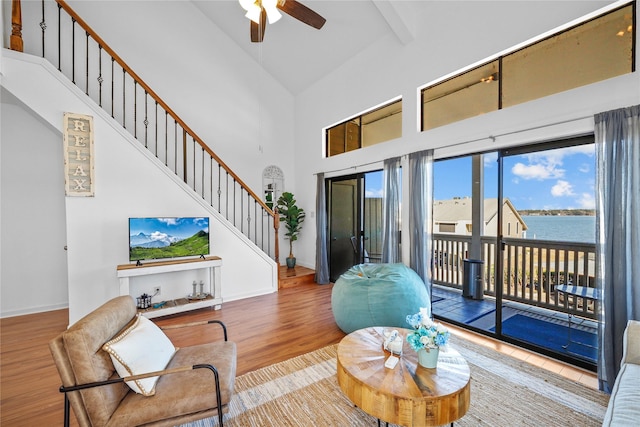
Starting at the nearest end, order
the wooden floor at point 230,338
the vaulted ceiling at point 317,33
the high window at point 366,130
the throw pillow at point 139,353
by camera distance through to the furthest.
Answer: the throw pillow at point 139,353
the wooden floor at point 230,338
the vaulted ceiling at point 317,33
the high window at point 366,130

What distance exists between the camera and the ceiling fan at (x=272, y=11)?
→ 278 centimetres

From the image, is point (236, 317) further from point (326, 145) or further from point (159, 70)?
point (159, 70)

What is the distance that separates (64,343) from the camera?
1.39 m

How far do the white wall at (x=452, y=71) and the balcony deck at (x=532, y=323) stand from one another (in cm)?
216

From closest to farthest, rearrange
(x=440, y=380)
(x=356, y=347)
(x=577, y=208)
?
(x=440, y=380) < (x=356, y=347) < (x=577, y=208)

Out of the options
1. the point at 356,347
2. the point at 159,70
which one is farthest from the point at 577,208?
the point at 159,70

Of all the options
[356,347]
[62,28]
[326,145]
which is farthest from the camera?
[326,145]

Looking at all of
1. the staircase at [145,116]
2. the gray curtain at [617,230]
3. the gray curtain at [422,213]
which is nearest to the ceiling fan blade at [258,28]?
the staircase at [145,116]

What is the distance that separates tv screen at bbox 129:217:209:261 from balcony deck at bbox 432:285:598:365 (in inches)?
144

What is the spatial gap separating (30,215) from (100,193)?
1288mm

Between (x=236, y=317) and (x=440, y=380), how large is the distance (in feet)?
9.57

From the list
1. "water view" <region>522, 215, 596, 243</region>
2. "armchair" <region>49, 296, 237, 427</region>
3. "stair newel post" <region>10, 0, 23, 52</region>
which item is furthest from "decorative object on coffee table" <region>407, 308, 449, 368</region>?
"stair newel post" <region>10, 0, 23, 52</region>

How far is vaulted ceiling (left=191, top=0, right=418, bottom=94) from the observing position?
385cm

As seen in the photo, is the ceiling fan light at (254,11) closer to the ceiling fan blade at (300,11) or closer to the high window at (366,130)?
the ceiling fan blade at (300,11)
